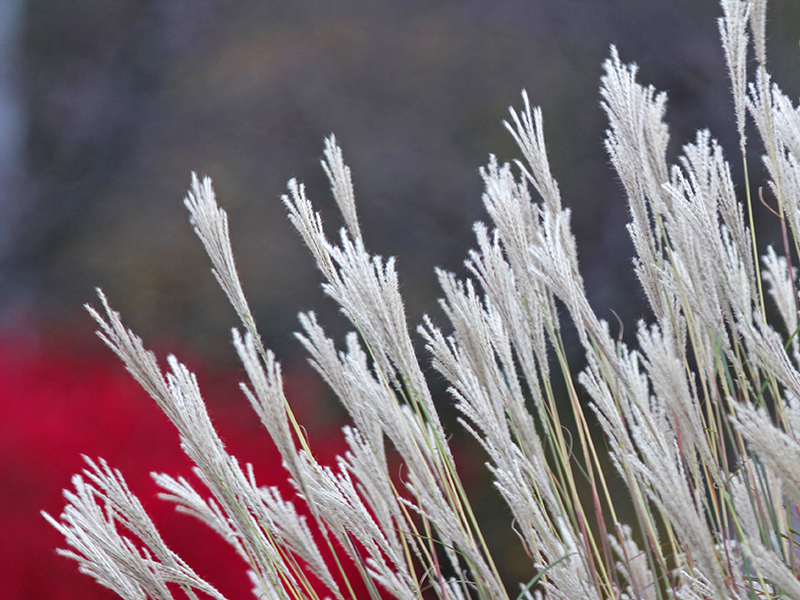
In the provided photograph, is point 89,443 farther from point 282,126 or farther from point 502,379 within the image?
point 502,379

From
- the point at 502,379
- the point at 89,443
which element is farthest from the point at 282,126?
the point at 502,379

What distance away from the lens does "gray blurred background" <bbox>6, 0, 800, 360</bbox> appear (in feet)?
6.61

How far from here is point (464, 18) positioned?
224cm

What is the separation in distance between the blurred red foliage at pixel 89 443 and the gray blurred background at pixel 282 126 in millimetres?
147

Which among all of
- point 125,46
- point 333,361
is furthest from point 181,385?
point 125,46

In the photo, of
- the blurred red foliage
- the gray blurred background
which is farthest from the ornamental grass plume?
the gray blurred background

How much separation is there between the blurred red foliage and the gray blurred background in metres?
0.15

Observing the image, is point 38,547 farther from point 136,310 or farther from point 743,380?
point 743,380

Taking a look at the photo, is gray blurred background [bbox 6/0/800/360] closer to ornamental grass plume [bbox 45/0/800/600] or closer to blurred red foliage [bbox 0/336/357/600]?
blurred red foliage [bbox 0/336/357/600]

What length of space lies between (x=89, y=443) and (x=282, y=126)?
1.21m

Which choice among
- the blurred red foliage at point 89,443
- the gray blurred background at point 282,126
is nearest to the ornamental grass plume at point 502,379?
the blurred red foliage at point 89,443

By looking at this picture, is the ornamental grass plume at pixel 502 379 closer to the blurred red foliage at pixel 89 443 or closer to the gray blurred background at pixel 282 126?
the blurred red foliage at pixel 89 443

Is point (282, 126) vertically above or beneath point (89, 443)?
above

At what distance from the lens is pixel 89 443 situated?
5.89 ft
